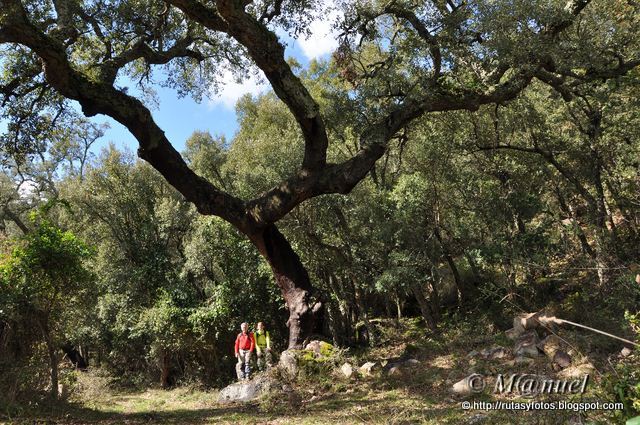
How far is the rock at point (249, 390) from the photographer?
8.35 m

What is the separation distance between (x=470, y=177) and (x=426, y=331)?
15.0 ft

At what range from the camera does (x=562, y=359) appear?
287 inches

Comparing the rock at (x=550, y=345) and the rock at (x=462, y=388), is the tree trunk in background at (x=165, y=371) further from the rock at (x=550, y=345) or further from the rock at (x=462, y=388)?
the rock at (x=550, y=345)

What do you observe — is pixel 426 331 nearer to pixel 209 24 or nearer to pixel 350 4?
pixel 350 4

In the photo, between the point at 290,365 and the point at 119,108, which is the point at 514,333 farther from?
the point at 119,108

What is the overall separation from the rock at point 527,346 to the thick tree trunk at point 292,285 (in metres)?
3.90

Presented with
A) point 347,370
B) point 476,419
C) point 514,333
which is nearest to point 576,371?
point 476,419

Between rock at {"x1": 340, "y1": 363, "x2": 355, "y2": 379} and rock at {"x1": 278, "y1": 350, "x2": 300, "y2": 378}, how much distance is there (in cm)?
93

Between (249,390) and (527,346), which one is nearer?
(527,346)

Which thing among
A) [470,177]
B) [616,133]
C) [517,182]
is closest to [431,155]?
[470,177]

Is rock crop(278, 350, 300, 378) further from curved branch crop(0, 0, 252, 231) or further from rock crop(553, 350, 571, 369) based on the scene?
Result: rock crop(553, 350, 571, 369)

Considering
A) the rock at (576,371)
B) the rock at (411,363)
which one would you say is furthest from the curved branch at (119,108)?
Answer: the rock at (576,371)

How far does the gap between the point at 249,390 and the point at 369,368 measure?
2459 mm

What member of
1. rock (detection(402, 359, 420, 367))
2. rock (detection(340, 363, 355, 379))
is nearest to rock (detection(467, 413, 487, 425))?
rock (detection(340, 363, 355, 379))
